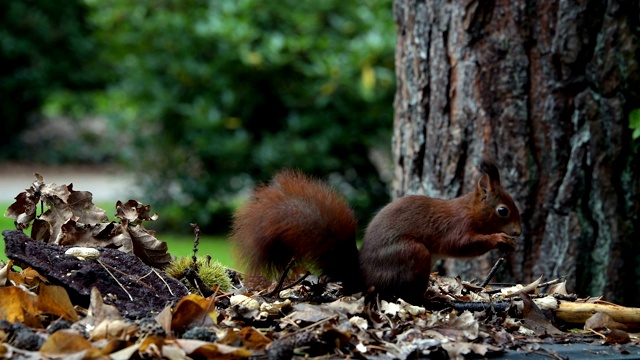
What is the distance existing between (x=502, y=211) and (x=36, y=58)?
1233 cm

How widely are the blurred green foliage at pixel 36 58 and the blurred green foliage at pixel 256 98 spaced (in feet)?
21.1

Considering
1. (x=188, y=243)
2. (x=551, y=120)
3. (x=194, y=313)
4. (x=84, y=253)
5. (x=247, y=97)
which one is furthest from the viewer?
(x=247, y=97)

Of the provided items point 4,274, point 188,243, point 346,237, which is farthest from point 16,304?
point 188,243

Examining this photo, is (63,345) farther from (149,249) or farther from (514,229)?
(514,229)

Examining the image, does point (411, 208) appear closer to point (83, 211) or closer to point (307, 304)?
point (307, 304)

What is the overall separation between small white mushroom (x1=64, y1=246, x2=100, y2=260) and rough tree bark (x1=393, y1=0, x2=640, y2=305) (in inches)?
71.6

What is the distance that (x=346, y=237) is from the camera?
8.30 feet

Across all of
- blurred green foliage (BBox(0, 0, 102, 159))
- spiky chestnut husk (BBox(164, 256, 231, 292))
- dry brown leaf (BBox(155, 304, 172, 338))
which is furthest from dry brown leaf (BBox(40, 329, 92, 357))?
blurred green foliage (BBox(0, 0, 102, 159))

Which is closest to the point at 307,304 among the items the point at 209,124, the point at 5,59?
the point at 209,124

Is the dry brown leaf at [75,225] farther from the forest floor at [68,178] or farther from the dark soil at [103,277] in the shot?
the forest floor at [68,178]

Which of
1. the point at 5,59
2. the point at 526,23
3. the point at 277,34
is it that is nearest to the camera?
the point at 526,23

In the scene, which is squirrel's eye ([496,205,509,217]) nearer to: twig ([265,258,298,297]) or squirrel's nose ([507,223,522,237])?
squirrel's nose ([507,223,522,237])

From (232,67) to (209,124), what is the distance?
1.62ft

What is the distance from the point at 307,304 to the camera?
2.31 meters
